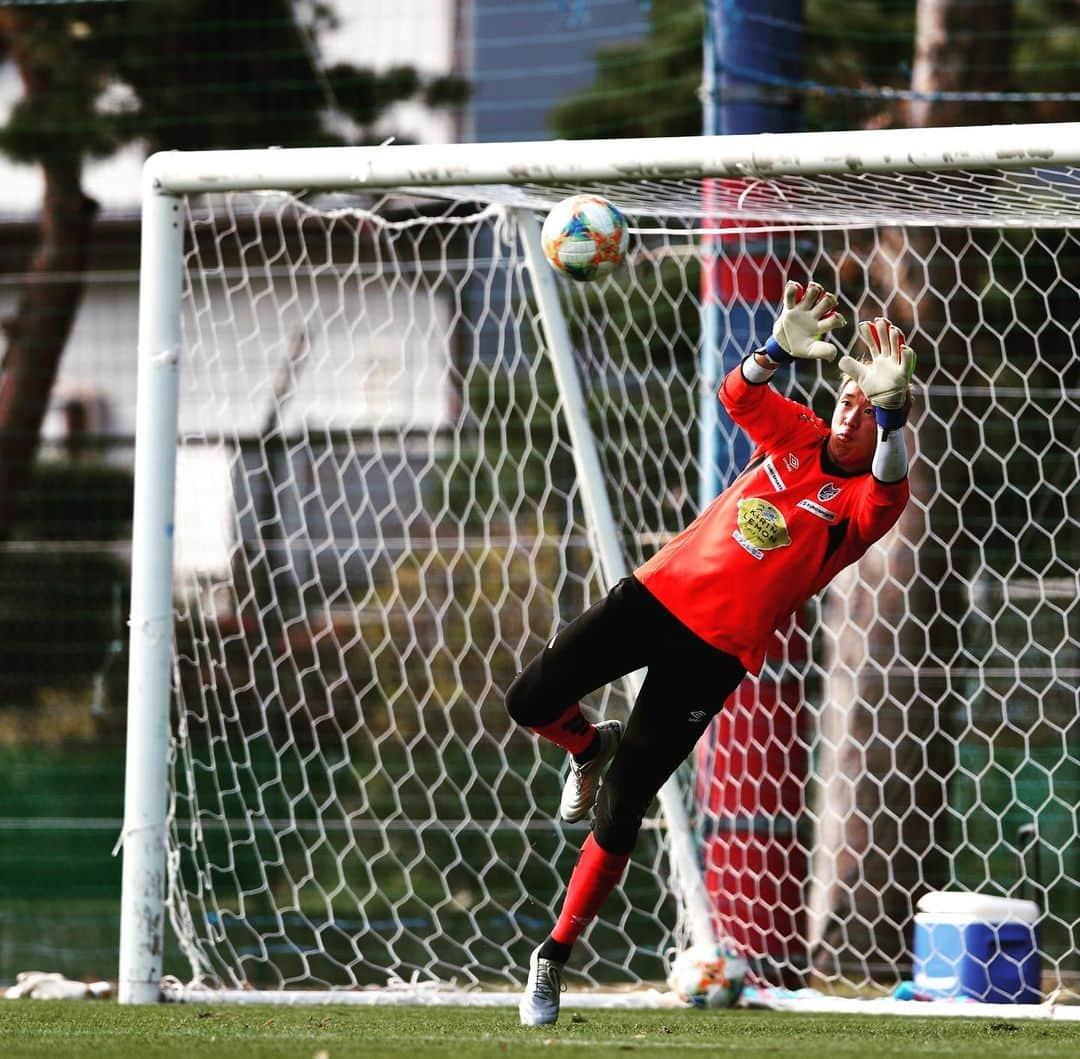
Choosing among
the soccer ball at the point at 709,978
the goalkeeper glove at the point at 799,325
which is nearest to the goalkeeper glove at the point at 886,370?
the goalkeeper glove at the point at 799,325

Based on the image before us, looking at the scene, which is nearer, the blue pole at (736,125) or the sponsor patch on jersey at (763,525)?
the sponsor patch on jersey at (763,525)

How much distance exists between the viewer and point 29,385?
10.1 m

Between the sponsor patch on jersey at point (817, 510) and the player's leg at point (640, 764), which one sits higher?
the sponsor patch on jersey at point (817, 510)

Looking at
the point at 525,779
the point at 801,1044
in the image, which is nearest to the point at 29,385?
the point at 525,779

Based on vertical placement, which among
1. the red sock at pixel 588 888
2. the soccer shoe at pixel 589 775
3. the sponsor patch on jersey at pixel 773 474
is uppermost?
the sponsor patch on jersey at pixel 773 474

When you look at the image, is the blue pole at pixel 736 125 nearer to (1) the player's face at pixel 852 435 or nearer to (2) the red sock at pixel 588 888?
(1) the player's face at pixel 852 435

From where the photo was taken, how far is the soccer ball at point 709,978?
603 centimetres

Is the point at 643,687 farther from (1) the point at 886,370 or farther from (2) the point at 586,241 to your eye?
(2) the point at 586,241

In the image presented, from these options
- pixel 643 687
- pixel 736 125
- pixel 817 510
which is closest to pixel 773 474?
pixel 817 510

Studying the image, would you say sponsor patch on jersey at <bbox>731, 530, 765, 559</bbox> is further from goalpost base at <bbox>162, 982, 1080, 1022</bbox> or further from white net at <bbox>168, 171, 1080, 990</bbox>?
goalpost base at <bbox>162, 982, 1080, 1022</bbox>

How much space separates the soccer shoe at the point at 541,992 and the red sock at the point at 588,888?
8 cm

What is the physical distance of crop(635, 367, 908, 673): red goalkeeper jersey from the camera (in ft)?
16.7

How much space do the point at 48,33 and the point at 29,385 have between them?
7.32ft

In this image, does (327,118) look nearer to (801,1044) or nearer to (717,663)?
(717,663)
